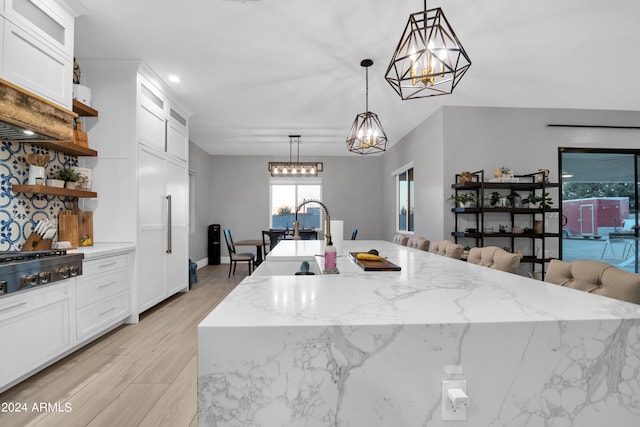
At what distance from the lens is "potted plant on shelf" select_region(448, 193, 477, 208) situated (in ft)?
14.1

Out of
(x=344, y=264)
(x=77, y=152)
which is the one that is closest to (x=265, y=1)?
(x=344, y=264)

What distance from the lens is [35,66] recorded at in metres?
2.24

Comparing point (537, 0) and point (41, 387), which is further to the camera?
point (537, 0)

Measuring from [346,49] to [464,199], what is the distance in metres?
2.53

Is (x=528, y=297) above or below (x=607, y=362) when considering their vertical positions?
above

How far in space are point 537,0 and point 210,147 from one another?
6.51 meters

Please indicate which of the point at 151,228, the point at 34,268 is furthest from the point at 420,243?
the point at 34,268

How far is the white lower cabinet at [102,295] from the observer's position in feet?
8.55

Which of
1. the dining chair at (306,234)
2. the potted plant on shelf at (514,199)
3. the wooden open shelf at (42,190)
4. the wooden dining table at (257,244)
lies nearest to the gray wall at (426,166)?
the potted plant on shelf at (514,199)

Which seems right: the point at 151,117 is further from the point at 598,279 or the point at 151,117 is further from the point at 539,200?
the point at 539,200

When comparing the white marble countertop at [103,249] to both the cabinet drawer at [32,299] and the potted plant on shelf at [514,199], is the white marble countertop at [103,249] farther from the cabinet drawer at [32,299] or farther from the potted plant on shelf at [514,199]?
the potted plant on shelf at [514,199]

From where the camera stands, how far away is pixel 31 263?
207 cm

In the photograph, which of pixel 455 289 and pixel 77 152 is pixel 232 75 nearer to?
pixel 77 152

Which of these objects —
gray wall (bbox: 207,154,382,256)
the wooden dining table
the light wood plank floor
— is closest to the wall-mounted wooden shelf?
the light wood plank floor
